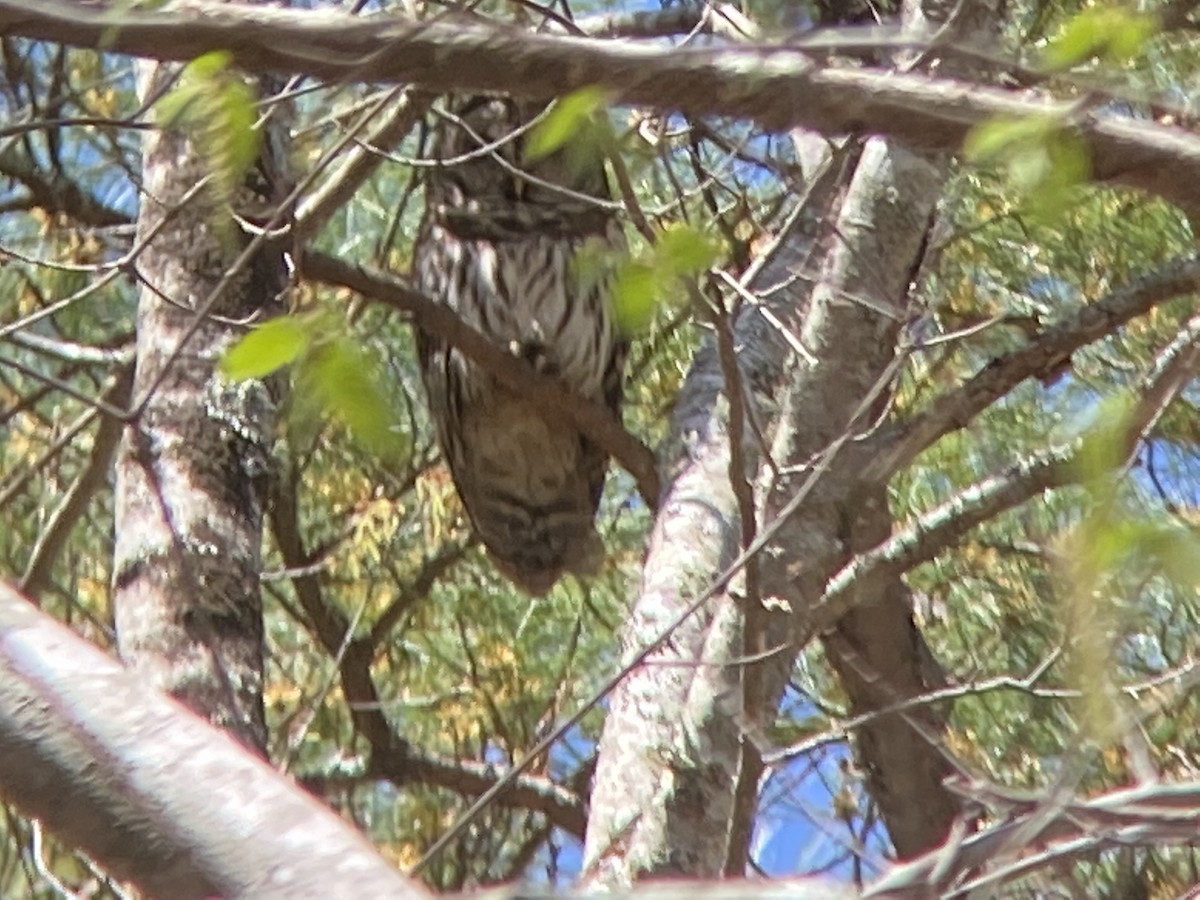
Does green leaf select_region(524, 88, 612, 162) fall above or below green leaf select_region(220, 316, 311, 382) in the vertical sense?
above

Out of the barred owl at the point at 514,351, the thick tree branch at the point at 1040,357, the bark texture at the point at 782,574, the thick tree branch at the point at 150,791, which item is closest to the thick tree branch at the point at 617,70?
the thick tree branch at the point at 150,791

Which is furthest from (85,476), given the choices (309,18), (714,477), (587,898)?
(587,898)

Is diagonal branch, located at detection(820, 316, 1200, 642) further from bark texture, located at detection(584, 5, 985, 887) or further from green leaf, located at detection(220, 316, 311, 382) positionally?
green leaf, located at detection(220, 316, 311, 382)

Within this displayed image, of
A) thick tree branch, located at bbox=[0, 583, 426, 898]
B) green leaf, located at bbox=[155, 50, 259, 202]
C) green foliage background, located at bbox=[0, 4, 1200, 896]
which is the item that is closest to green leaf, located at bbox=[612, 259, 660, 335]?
green leaf, located at bbox=[155, 50, 259, 202]

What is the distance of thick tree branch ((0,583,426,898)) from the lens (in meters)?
1.18

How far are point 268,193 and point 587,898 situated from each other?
2.33 meters

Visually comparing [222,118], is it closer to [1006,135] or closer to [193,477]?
[1006,135]

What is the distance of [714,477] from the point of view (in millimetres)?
3172

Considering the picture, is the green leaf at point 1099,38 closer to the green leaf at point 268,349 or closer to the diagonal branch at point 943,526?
the green leaf at point 268,349

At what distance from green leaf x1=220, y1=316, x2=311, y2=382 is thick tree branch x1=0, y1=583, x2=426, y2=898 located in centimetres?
30

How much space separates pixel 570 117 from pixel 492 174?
273cm

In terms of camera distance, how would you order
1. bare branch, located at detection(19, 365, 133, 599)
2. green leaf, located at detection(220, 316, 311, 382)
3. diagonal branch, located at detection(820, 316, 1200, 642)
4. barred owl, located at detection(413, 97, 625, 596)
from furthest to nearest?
1. barred owl, located at detection(413, 97, 625, 596)
2. bare branch, located at detection(19, 365, 133, 599)
3. diagonal branch, located at detection(820, 316, 1200, 642)
4. green leaf, located at detection(220, 316, 311, 382)

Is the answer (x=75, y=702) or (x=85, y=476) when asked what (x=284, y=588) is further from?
(x=75, y=702)

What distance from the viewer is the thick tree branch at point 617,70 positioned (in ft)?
4.67
